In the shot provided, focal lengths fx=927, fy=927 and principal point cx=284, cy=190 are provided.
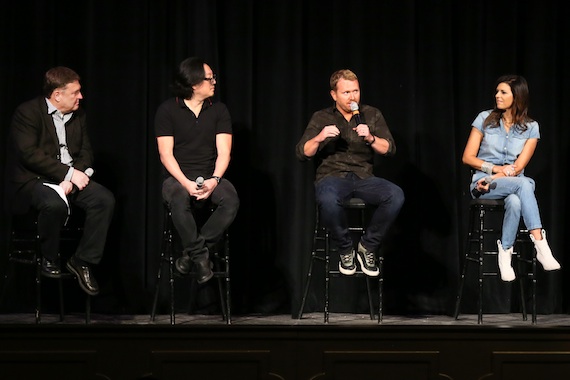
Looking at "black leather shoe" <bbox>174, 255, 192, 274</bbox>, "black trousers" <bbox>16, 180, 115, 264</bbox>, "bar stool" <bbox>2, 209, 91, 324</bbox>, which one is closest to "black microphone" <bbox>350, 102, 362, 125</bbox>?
"black leather shoe" <bbox>174, 255, 192, 274</bbox>

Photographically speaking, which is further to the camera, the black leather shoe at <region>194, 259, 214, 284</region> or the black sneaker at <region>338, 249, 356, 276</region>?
the black sneaker at <region>338, 249, 356, 276</region>

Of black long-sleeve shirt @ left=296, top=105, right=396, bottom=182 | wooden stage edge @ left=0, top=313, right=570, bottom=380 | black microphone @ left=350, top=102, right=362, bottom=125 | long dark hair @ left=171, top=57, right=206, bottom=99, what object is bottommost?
wooden stage edge @ left=0, top=313, right=570, bottom=380

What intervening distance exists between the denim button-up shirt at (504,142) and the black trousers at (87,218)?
2.10 metres

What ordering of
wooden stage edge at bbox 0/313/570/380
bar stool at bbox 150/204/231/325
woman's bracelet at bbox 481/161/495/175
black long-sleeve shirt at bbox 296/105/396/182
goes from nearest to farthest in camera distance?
1. wooden stage edge at bbox 0/313/570/380
2. bar stool at bbox 150/204/231/325
3. woman's bracelet at bbox 481/161/495/175
4. black long-sleeve shirt at bbox 296/105/396/182

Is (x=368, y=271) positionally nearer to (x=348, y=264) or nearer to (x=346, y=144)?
(x=348, y=264)

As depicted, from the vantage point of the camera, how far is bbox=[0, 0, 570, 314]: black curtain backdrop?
5742 mm

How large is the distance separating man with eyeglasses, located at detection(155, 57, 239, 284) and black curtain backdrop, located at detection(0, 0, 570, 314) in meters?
0.55

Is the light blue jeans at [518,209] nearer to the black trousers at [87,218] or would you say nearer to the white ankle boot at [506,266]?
the white ankle boot at [506,266]

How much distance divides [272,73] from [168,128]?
0.99 metres

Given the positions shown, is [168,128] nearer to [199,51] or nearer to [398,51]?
[199,51]

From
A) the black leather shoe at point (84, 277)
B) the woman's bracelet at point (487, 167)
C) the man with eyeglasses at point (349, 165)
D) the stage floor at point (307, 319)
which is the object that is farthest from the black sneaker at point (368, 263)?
the black leather shoe at point (84, 277)

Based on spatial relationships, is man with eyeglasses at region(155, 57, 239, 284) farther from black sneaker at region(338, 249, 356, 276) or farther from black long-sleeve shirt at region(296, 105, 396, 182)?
black sneaker at region(338, 249, 356, 276)

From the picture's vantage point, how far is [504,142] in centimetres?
535

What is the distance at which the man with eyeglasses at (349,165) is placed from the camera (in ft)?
16.6
